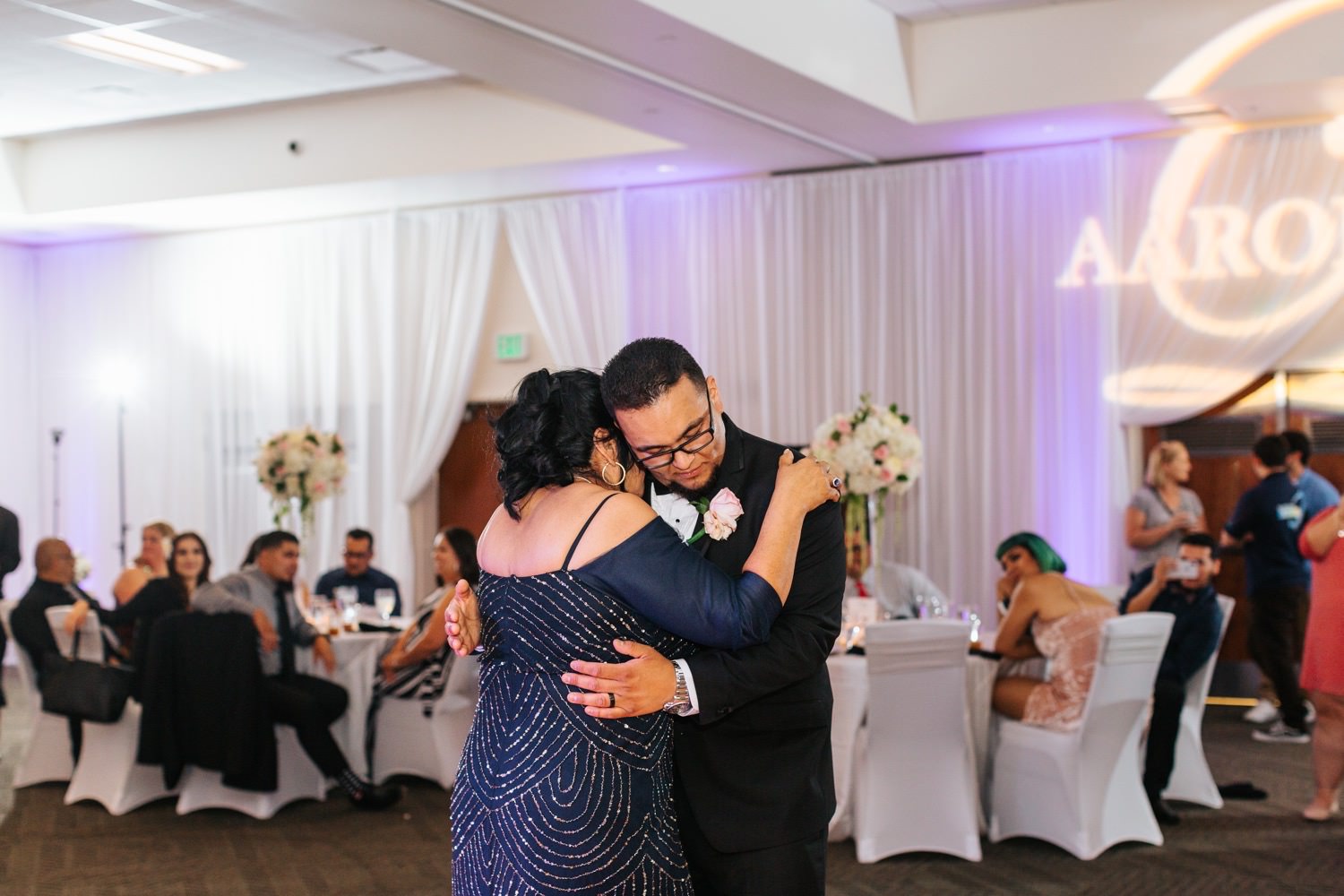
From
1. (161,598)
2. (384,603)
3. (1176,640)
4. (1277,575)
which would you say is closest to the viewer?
(1176,640)

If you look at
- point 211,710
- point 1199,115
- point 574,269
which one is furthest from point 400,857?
point 1199,115

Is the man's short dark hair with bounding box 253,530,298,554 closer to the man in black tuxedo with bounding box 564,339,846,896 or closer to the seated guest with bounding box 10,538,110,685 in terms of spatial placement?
the seated guest with bounding box 10,538,110,685

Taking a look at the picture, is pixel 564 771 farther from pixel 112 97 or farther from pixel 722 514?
pixel 112 97

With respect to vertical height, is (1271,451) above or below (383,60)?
below

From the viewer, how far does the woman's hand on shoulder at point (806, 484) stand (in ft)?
8.66

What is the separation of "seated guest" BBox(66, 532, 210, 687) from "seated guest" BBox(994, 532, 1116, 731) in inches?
157

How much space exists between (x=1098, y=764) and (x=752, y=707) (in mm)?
3531

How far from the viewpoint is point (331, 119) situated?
9.91m

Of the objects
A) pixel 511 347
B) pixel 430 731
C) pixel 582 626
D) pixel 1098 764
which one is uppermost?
pixel 511 347

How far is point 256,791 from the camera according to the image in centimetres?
678

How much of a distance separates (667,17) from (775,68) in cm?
101

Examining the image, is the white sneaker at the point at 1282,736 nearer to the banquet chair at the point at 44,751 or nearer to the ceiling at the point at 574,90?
the ceiling at the point at 574,90

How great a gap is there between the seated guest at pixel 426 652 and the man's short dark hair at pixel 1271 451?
4.34 m

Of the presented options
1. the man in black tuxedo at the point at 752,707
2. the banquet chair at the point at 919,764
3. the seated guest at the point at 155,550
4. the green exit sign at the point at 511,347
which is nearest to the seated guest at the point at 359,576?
the seated guest at the point at 155,550
